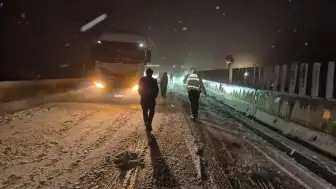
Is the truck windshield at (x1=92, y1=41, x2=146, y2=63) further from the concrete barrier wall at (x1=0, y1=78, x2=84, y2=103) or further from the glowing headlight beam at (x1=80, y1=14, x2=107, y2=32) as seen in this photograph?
the glowing headlight beam at (x1=80, y1=14, x2=107, y2=32)

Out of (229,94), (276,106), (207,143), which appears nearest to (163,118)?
(276,106)

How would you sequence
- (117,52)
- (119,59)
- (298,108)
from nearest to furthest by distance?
1. (298,108)
2. (117,52)
3. (119,59)

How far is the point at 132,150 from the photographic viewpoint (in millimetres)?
8641

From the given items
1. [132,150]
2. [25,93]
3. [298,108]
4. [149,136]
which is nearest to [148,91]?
[149,136]

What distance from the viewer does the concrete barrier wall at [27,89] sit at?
55.0 ft

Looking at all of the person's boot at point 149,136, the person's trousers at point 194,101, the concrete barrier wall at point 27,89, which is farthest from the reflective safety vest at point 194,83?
the concrete barrier wall at point 27,89

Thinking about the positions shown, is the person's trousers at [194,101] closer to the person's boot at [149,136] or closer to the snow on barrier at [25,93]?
the person's boot at [149,136]

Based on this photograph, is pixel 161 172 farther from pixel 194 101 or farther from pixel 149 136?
pixel 194 101

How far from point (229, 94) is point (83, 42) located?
1986 inches

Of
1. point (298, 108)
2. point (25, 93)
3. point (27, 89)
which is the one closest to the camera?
point (298, 108)

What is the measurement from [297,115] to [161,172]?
7088 millimetres

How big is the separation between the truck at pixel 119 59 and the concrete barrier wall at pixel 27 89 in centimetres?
306

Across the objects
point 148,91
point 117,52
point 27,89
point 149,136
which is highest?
point 117,52

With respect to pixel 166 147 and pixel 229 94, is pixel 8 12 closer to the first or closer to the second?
pixel 229 94
